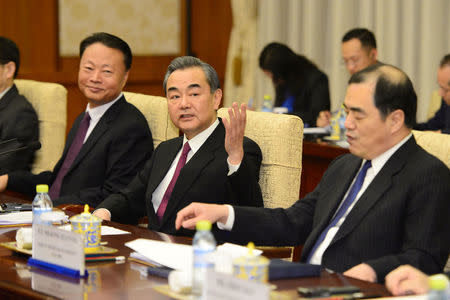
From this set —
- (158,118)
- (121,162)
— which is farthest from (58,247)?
(158,118)

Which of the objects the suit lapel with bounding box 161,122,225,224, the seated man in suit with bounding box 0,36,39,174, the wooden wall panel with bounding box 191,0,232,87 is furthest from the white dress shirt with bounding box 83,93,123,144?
the wooden wall panel with bounding box 191,0,232,87

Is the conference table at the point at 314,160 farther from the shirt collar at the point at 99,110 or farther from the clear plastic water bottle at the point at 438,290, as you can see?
the clear plastic water bottle at the point at 438,290

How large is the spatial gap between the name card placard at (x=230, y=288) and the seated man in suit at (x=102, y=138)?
2.18m

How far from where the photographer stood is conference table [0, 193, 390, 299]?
2.03 m

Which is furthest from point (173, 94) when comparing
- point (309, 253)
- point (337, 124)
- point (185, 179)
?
point (337, 124)

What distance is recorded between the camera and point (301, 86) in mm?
6277

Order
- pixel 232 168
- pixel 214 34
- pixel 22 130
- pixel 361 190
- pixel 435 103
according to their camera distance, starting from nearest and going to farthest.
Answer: pixel 361 190 → pixel 232 168 → pixel 22 130 → pixel 435 103 → pixel 214 34

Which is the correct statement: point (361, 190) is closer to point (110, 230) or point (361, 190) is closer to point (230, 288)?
point (110, 230)

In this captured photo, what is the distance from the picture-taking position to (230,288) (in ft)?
5.56

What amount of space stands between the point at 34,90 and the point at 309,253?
2.93m

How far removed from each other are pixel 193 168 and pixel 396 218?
109 cm

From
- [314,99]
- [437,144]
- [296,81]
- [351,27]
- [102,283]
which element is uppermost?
[351,27]

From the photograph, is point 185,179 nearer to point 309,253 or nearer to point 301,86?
point 309,253

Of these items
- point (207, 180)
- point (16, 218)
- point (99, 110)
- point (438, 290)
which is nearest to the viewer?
point (438, 290)
